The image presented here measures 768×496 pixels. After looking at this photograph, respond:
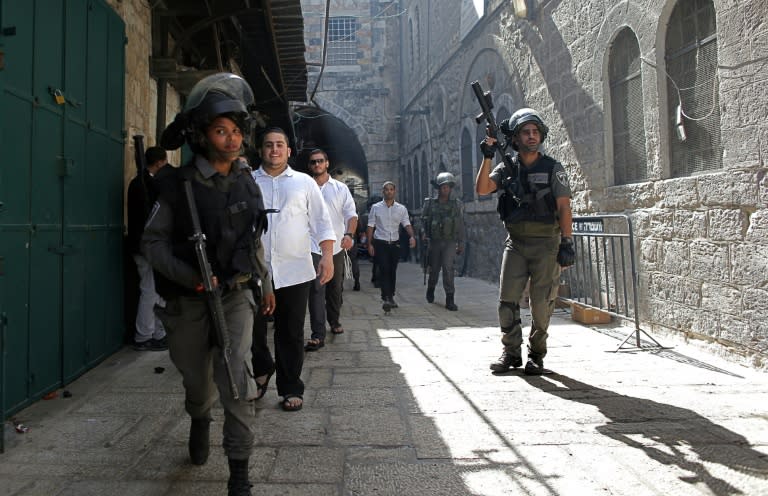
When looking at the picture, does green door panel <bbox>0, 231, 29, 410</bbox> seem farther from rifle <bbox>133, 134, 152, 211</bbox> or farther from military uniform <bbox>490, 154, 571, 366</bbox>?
military uniform <bbox>490, 154, 571, 366</bbox>

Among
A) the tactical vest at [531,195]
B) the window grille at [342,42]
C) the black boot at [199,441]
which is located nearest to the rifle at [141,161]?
the black boot at [199,441]

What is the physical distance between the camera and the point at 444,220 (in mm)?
7980

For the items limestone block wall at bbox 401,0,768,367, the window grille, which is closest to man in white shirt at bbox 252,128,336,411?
limestone block wall at bbox 401,0,768,367

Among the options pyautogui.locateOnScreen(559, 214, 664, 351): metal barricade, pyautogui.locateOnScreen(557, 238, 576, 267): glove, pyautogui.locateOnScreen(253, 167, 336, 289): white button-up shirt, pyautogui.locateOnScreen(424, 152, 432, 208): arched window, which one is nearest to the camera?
pyautogui.locateOnScreen(253, 167, 336, 289): white button-up shirt

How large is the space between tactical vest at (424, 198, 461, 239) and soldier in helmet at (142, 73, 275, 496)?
5.52 metres

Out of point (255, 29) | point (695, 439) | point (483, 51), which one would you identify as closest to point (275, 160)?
point (695, 439)

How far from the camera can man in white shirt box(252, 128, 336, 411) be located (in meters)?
3.53

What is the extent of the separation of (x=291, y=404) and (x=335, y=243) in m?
1.86

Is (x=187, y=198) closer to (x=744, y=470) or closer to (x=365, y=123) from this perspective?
(x=744, y=470)

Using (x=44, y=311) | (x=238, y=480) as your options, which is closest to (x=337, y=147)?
(x=44, y=311)

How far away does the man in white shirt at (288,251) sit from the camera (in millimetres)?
3525

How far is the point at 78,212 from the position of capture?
13.6 feet

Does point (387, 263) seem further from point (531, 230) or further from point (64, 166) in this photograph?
point (64, 166)

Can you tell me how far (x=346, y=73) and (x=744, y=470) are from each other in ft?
63.8
